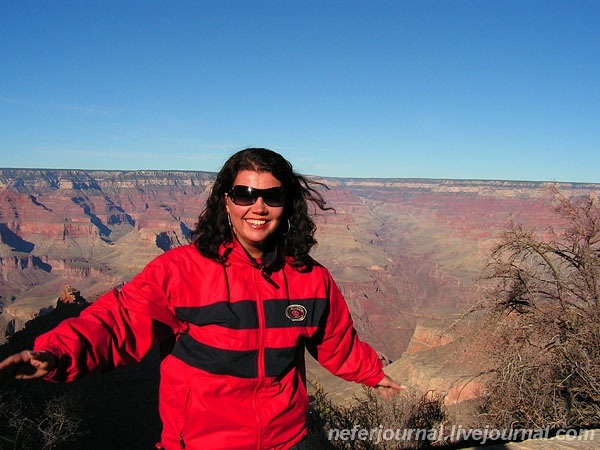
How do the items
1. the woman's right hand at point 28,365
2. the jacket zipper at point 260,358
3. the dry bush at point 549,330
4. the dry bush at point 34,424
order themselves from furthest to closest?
the dry bush at point 34,424 → the dry bush at point 549,330 → the jacket zipper at point 260,358 → the woman's right hand at point 28,365

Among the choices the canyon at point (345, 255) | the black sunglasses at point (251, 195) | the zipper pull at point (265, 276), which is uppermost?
the black sunglasses at point (251, 195)

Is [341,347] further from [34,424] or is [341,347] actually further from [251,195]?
[34,424]

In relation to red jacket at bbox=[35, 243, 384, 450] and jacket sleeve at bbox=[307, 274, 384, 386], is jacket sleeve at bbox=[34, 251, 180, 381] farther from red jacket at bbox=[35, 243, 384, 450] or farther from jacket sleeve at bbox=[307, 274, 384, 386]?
jacket sleeve at bbox=[307, 274, 384, 386]

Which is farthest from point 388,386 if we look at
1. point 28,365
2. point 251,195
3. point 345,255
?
point 345,255

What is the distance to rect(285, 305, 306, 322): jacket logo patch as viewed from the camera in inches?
94.0

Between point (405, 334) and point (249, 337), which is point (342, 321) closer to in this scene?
point (249, 337)

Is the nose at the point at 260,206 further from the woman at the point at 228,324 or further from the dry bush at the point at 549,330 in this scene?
the dry bush at the point at 549,330

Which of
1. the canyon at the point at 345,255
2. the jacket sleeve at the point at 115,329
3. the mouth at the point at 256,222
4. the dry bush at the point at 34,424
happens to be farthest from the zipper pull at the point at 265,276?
the canyon at the point at 345,255

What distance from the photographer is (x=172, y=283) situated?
2.19 meters

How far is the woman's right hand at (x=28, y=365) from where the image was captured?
5.67ft

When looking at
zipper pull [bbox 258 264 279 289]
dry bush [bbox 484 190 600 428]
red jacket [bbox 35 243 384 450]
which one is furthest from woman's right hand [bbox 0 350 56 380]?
dry bush [bbox 484 190 600 428]

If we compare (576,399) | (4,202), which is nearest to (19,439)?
(576,399)

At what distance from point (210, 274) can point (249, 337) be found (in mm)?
375

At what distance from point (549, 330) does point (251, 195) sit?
694cm
